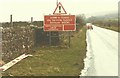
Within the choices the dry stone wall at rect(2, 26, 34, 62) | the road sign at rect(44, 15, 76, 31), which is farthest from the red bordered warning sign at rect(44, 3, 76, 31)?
the dry stone wall at rect(2, 26, 34, 62)

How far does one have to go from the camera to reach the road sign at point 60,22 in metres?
21.2

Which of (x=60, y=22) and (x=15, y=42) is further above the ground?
(x=60, y=22)

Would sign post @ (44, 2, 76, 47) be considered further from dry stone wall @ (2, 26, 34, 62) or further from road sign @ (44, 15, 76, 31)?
dry stone wall @ (2, 26, 34, 62)

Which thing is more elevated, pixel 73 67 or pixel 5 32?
pixel 5 32

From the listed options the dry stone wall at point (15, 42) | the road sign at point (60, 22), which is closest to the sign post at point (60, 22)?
the road sign at point (60, 22)

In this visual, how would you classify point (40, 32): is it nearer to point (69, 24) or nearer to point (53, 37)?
point (53, 37)

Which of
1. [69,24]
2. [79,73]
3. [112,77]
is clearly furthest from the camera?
[69,24]

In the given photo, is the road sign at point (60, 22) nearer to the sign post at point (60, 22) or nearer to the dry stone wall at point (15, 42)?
the sign post at point (60, 22)

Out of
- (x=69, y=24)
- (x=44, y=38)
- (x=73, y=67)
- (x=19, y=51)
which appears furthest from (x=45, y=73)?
→ (x=44, y=38)

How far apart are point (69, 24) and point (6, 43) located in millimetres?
6386

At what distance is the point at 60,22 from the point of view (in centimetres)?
2148

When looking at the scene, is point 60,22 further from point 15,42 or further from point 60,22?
point 15,42

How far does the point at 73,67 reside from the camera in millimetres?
13547

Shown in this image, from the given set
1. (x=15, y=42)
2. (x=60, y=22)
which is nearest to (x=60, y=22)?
(x=60, y=22)
